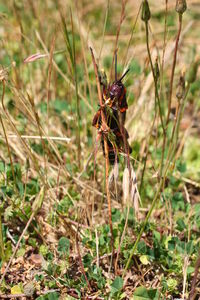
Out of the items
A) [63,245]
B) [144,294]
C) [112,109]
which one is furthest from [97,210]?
[112,109]

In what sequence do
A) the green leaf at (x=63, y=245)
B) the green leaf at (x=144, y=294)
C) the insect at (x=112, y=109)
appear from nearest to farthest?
the insect at (x=112, y=109), the green leaf at (x=144, y=294), the green leaf at (x=63, y=245)

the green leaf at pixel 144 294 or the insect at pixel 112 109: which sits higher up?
the insect at pixel 112 109

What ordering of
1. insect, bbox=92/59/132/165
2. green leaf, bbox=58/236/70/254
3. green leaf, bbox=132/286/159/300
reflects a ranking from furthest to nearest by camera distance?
green leaf, bbox=58/236/70/254 → green leaf, bbox=132/286/159/300 → insect, bbox=92/59/132/165

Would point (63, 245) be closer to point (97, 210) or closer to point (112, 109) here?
point (97, 210)

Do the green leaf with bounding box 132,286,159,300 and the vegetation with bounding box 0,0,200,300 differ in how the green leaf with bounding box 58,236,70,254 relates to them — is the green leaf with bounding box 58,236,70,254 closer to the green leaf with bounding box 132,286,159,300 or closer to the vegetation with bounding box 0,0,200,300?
the vegetation with bounding box 0,0,200,300

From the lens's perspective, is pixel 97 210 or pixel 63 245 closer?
pixel 63 245

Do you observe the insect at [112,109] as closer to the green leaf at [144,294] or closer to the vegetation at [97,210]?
the vegetation at [97,210]

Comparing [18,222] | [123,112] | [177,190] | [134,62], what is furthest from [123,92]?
[134,62]

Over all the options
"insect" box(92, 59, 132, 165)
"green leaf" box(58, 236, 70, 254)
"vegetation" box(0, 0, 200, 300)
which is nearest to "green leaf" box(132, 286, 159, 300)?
"vegetation" box(0, 0, 200, 300)

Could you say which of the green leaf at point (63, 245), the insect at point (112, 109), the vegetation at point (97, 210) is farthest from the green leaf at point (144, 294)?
the insect at point (112, 109)

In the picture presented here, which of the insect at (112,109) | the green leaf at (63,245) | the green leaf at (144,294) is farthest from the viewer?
the green leaf at (63,245)
